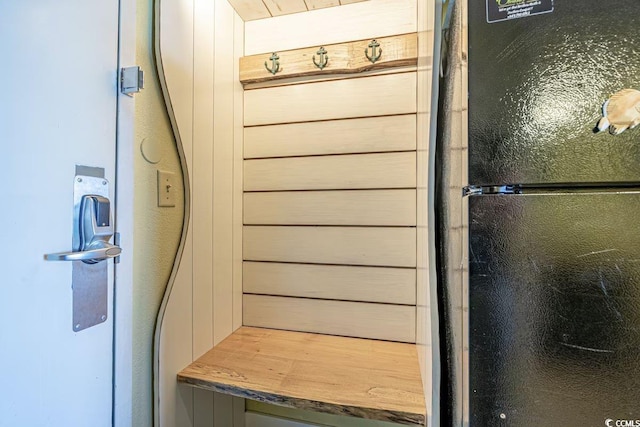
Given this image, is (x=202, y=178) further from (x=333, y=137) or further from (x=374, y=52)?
(x=374, y=52)

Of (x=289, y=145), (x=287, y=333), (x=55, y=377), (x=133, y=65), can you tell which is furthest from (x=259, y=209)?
(x=55, y=377)

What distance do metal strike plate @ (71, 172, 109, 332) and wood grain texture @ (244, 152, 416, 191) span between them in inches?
31.1

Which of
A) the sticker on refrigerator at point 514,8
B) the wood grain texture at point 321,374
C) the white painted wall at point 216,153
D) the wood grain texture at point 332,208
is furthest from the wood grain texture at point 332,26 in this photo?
the wood grain texture at point 321,374

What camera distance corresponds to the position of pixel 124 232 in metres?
0.79

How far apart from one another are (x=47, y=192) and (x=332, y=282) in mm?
1080

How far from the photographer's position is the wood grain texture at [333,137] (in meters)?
1.30

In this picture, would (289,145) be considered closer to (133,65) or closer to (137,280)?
(133,65)

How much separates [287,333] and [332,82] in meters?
1.25

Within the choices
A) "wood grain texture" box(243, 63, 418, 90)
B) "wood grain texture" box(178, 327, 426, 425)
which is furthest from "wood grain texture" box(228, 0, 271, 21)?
"wood grain texture" box(178, 327, 426, 425)

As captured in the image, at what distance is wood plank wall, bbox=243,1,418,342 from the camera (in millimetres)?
1299

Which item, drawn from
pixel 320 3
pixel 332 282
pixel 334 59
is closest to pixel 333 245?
pixel 332 282

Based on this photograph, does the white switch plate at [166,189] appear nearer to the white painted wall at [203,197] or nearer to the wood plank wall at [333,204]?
the white painted wall at [203,197]

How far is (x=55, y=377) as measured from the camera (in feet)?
2.01

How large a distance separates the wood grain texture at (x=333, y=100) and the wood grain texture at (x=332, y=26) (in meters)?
0.21
